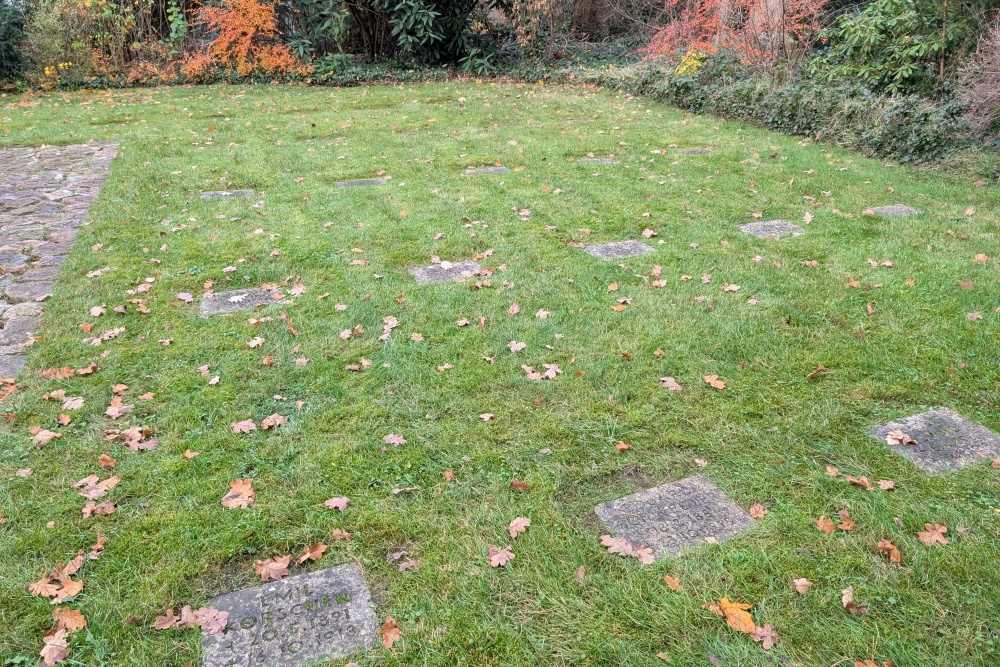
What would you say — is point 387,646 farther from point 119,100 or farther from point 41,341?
point 119,100

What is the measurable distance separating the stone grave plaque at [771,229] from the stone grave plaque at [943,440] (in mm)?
2507

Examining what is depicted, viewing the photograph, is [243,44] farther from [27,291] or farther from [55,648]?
[55,648]

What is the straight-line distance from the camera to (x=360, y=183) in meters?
6.87

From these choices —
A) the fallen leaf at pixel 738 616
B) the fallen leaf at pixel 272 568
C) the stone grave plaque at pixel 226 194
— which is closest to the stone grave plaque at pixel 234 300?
the fallen leaf at pixel 272 568

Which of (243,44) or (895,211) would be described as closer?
(895,211)

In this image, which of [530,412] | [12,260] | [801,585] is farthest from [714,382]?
[12,260]

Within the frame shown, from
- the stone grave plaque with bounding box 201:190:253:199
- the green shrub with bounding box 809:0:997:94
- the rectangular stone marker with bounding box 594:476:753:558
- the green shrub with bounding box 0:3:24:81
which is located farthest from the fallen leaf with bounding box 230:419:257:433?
the green shrub with bounding box 0:3:24:81

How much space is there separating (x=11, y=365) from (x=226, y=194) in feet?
10.9

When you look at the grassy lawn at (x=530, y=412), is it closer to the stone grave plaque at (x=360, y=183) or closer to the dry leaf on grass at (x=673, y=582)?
the dry leaf on grass at (x=673, y=582)

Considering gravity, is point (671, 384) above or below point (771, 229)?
below

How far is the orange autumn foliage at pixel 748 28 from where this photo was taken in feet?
32.6

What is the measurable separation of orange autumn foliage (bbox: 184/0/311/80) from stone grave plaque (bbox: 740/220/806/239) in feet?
36.0

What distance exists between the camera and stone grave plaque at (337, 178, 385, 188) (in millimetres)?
6781

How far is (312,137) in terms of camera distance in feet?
29.3
